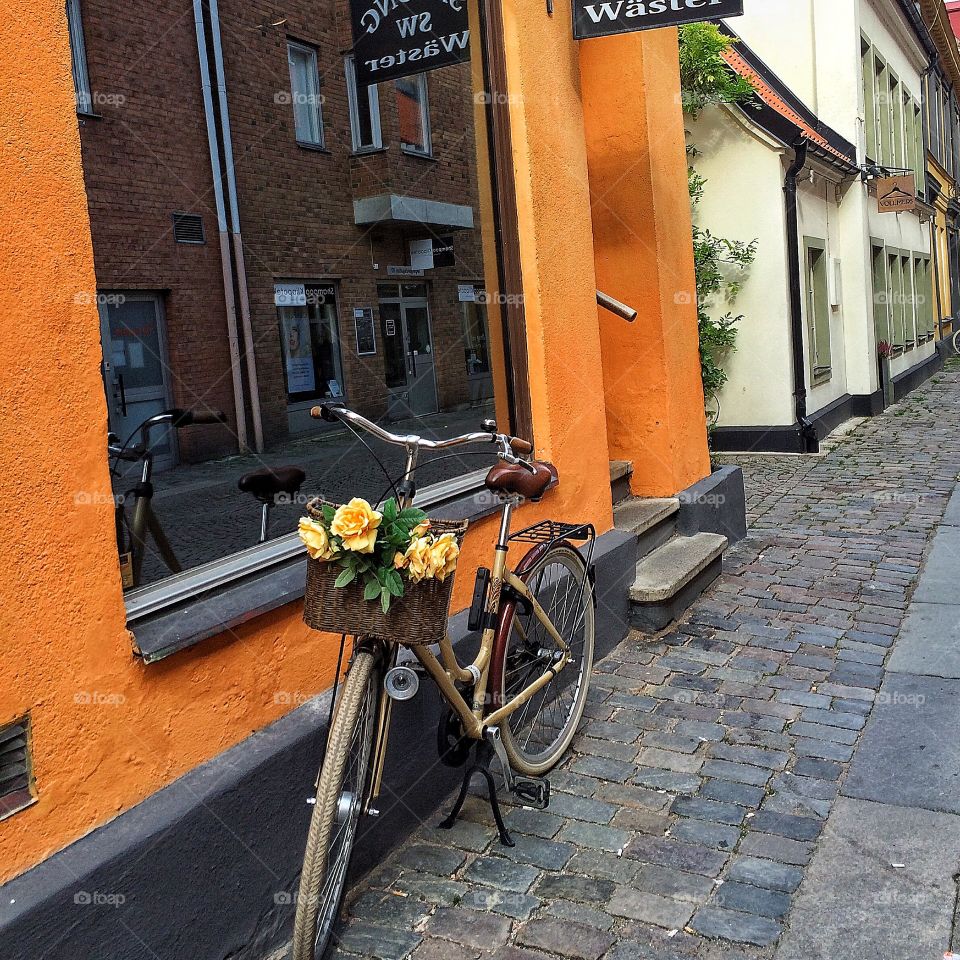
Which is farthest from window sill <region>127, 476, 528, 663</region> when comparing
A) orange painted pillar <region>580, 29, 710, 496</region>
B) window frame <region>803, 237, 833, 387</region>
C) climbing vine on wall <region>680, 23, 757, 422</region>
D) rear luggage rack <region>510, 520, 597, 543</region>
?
window frame <region>803, 237, 833, 387</region>

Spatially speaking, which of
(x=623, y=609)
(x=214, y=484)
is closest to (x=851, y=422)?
(x=623, y=609)

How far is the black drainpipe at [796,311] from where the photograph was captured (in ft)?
39.7

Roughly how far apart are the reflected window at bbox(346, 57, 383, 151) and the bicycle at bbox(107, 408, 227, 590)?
4.81 ft

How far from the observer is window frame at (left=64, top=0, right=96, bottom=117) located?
2729 millimetres

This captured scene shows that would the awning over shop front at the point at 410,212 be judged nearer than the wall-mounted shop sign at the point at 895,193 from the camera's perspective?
Yes

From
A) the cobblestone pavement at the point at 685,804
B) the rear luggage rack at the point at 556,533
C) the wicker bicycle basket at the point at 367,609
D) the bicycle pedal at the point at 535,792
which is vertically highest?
the wicker bicycle basket at the point at 367,609

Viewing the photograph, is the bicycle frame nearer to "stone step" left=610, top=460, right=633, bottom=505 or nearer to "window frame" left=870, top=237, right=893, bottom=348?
"stone step" left=610, top=460, right=633, bottom=505

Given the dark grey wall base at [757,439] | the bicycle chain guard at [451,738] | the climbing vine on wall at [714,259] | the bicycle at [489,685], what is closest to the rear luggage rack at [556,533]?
the bicycle at [489,685]

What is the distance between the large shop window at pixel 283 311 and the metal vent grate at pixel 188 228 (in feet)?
0.12

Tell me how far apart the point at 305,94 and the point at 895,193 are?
14.3 m

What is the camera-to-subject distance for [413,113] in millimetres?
Answer: 4492

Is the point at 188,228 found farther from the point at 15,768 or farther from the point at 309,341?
the point at 15,768

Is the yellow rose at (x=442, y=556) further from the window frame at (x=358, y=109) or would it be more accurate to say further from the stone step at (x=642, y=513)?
the stone step at (x=642, y=513)

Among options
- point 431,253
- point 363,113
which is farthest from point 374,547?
point 431,253
